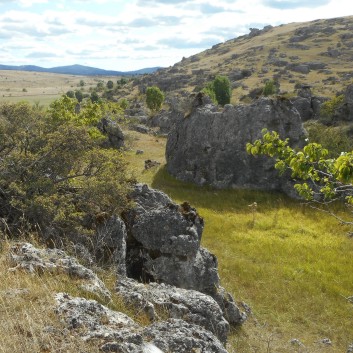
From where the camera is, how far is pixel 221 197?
106 feet

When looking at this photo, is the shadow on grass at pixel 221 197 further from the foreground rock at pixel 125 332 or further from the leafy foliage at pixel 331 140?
the foreground rock at pixel 125 332

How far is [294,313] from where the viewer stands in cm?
1672

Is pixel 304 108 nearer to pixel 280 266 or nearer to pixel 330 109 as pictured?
pixel 330 109

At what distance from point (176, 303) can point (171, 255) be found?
4.22 meters

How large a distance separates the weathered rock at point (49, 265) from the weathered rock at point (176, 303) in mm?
852

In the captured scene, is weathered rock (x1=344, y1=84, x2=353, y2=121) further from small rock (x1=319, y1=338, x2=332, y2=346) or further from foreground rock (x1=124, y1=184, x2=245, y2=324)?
foreground rock (x1=124, y1=184, x2=245, y2=324)

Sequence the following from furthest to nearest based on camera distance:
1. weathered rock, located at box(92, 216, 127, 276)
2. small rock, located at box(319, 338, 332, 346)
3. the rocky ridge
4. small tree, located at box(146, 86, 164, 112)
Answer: small tree, located at box(146, 86, 164, 112) → small rock, located at box(319, 338, 332, 346) → weathered rock, located at box(92, 216, 127, 276) → the rocky ridge

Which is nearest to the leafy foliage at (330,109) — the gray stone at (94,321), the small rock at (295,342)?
the small rock at (295,342)

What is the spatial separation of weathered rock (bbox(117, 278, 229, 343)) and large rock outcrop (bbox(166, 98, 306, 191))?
22.9 meters

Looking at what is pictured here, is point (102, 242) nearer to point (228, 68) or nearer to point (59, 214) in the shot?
point (59, 214)

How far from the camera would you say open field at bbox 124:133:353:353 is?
15.4 metres

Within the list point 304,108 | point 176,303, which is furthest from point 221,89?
point 176,303

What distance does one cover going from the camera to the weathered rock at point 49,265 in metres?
9.05

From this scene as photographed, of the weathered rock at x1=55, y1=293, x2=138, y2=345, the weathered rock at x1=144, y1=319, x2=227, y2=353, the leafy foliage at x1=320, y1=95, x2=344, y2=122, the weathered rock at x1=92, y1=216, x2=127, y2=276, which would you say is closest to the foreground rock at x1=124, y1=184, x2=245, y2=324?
the weathered rock at x1=92, y1=216, x2=127, y2=276
